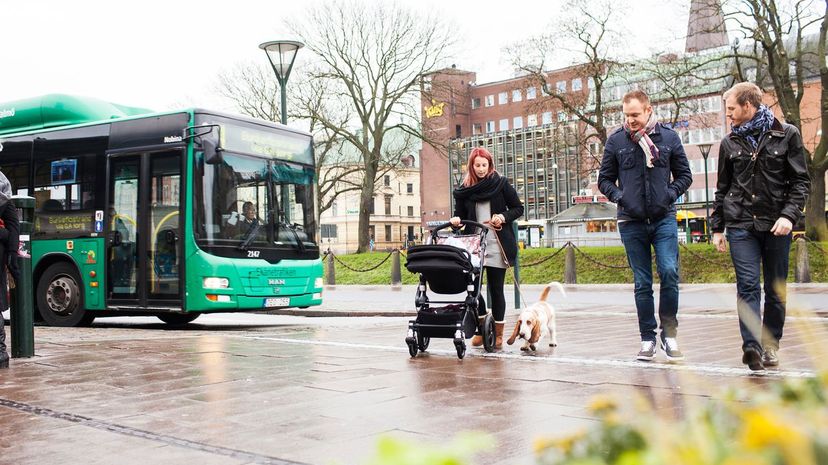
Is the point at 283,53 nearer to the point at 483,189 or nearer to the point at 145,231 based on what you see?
the point at 145,231

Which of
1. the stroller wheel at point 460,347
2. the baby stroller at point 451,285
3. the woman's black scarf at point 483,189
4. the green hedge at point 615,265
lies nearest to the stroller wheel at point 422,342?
the baby stroller at point 451,285

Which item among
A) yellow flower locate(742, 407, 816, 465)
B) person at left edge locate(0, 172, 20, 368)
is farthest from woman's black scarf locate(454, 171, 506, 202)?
yellow flower locate(742, 407, 816, 465)

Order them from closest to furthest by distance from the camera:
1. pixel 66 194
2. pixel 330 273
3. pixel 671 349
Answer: pixel 671 349 → pixel 66 194 → pixel 330 273

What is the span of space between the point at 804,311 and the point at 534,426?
2992 mm

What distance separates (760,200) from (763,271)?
51cm

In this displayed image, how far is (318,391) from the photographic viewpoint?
226 inches

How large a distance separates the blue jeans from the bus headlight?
710 centimetres

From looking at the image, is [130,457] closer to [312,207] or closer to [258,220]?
[258,220]

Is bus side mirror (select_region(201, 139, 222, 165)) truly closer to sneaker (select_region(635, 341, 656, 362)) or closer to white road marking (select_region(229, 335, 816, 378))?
white road marking (select_region(229, 335, 816, 378))

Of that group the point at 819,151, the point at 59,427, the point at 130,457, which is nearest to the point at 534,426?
the point at 130,457

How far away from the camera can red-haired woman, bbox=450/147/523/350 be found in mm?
8250

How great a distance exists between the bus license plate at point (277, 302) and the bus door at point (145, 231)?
134 cm

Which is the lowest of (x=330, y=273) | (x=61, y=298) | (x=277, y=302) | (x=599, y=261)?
(x=277, y=302)

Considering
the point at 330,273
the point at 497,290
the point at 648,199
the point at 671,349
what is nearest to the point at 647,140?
the point at 648,199
